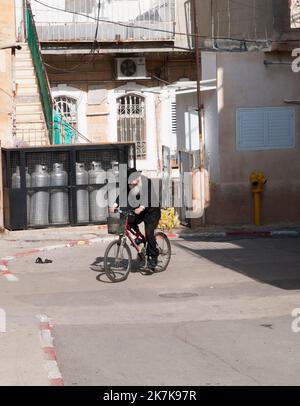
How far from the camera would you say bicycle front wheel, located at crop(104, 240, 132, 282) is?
44.9 feet

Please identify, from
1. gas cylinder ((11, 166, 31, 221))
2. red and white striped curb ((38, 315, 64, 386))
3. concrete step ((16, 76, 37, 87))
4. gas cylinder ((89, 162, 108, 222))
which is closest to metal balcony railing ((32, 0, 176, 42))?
concrete step ((16, 76, 37, 87))

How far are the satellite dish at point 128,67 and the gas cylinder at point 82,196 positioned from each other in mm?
7848

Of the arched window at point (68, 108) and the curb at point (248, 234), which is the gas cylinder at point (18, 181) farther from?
the arched window at point (68, 108)

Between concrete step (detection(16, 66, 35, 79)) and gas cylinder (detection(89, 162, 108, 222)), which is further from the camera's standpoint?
concrete step (detection(16, 66, 35, 79))

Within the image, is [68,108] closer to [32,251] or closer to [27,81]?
[27,81]

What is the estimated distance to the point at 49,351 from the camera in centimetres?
883

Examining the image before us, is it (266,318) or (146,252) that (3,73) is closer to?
(146,252)

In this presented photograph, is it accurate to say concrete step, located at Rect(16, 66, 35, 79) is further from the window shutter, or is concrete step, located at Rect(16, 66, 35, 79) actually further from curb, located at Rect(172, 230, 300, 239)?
curb, located at Rect(172, 230, 300, 239)

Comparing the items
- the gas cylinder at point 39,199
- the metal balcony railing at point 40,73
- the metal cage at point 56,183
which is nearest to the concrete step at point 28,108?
the metal balcony railing at point 40,73

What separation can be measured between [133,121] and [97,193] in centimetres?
850

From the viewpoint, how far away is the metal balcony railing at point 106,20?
26906 millimetres

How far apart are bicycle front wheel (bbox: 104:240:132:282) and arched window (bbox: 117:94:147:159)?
49.7 feet
